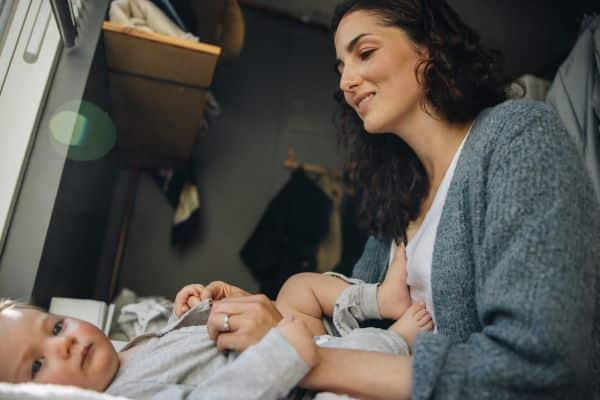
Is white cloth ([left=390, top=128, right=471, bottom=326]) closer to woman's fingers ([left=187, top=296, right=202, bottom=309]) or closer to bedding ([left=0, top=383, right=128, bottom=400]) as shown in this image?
woman's fingers ([left=187, top=296, right=202, bottom=309])

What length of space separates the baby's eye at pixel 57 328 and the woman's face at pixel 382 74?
76cm

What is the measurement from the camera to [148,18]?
4.04ft

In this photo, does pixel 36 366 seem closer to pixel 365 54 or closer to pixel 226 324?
pixel 226 324

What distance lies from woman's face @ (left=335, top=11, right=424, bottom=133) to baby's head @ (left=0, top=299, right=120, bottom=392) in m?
0.74

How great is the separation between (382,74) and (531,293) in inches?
24.4

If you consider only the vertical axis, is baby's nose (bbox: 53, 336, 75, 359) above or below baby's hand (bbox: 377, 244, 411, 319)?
below

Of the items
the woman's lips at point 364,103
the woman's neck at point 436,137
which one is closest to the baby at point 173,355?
the woman's neck at point 436,137

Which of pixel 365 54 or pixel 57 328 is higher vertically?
pixel 365 54

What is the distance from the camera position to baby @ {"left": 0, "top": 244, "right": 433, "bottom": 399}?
57 centimetres

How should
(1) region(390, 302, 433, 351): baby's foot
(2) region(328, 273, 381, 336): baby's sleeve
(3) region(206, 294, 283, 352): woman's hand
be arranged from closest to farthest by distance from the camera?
1. (3) region(206, 294, 283, 352): woman's hand
2. (1) region(390, 302, 433, 351): baby's foot
3. (2) region(328, 273, 381, 336): baby's sleeve

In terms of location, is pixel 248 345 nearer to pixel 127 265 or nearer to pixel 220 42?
pixel 220 42

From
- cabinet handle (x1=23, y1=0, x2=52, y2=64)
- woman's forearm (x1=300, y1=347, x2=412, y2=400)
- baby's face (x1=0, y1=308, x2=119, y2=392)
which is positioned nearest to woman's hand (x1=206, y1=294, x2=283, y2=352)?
woman's forearm (x1=300, y1=347, x2=412, y2=400)

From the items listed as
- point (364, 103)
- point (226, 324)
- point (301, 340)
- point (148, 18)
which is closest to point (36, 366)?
point (226, 324)

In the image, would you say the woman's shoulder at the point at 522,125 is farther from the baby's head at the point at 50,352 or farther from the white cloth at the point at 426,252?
the baby's head at the point at 50,352
